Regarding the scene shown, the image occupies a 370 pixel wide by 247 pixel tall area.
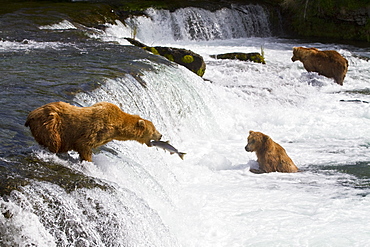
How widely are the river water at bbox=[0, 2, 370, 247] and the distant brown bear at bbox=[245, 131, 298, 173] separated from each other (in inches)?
6.3

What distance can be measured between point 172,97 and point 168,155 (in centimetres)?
180

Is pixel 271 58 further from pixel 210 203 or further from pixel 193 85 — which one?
pixel 210 203

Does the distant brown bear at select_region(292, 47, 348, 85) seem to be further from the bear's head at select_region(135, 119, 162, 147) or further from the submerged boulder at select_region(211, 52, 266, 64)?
the bear's head at select_region(135, 119, 162, 147)

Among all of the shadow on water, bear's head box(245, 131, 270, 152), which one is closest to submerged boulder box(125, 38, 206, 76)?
bear's head box(245, 131, 270, 152)

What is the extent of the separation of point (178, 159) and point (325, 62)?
8.22m

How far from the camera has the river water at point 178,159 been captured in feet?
12.6

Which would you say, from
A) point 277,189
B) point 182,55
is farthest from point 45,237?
point 182,55

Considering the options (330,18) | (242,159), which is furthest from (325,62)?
(330,18)

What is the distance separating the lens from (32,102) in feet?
19.5

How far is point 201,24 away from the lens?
20.9 metres

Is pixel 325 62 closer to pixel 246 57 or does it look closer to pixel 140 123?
pixel 246 57

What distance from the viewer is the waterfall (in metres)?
19.3

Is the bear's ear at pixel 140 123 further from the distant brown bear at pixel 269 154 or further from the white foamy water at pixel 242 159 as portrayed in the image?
the distant brown bear at pixel 269 154

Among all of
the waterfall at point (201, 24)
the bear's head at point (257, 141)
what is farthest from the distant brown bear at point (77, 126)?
the waterfall at point (201, 24)
